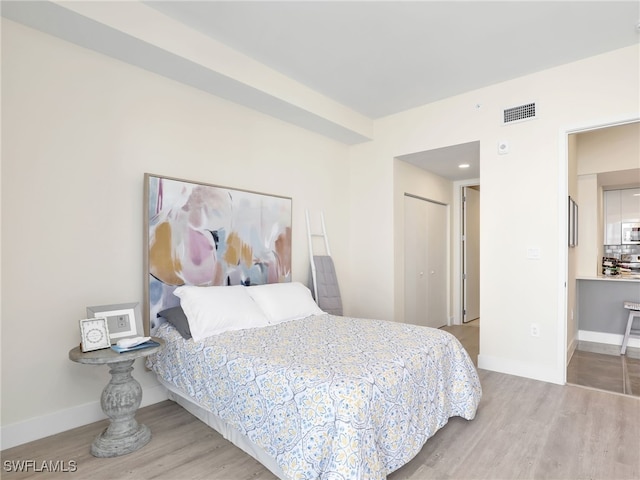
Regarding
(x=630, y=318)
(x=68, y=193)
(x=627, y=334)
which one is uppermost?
(x=68, y=193)

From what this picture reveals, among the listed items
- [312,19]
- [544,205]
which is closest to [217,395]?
[312,19]

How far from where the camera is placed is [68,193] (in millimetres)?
2426

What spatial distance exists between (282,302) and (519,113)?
2.91 meters

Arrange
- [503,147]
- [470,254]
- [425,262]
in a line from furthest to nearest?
[470,254] < [425,262] < [503,147]

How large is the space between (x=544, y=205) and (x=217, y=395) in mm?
3229

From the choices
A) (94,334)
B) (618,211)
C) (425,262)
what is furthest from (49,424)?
(618,211)

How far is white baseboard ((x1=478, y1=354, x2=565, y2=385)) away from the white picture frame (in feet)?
10.6

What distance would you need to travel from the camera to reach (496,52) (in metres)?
3.05

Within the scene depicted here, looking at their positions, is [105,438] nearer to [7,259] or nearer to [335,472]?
[7,259]

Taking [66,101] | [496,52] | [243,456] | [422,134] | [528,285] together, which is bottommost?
[243,456]

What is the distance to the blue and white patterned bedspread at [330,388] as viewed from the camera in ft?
5.18

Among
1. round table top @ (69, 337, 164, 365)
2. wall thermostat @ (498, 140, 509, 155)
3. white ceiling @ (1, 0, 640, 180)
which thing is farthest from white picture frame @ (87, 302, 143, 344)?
wall thermostat @ (498, 140, 509, 155)

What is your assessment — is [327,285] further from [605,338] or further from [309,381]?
[605,338]

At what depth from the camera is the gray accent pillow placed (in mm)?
2527
